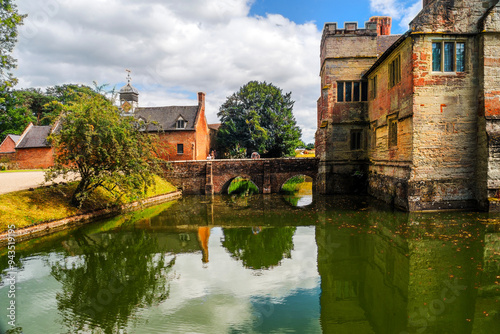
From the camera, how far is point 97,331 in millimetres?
5746

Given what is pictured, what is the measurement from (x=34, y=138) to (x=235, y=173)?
27863 millimetres

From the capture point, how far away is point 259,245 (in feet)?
36.6

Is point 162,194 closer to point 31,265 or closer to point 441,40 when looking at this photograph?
point 31,265

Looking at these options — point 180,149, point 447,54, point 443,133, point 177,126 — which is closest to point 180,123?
point 177,126

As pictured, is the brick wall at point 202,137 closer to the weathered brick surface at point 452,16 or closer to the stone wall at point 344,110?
the stone wall at point 344,110

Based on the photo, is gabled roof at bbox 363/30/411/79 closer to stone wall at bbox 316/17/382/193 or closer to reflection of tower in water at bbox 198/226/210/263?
stone wall at bbox 316/17/382/193

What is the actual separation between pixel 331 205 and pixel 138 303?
45.0 feet

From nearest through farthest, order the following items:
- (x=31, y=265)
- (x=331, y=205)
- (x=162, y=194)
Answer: (x=31, y=265) < (x=331, y=205) < (x=162, y=194)

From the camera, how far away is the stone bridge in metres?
25.7

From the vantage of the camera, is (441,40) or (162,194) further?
(162,194)

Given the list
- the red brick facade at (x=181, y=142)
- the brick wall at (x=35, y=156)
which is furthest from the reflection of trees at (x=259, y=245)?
the brick wall at (x=35, y=156)

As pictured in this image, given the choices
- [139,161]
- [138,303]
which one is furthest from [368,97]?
[138,303]

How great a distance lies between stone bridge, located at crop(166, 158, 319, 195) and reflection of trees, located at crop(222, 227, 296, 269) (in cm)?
1258

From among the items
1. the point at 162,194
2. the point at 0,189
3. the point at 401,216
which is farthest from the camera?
the point at 162,194
